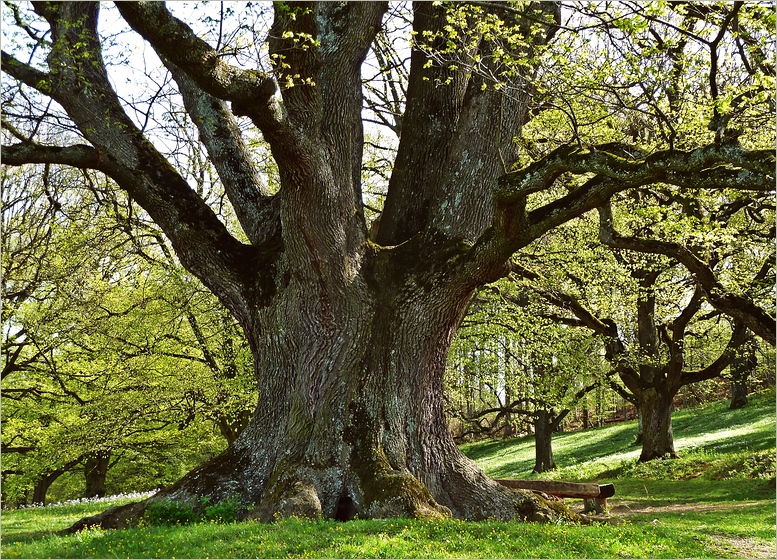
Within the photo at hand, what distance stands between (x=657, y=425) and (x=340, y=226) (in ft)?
50.5

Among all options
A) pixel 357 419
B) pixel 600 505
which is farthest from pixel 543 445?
pixel 357 419

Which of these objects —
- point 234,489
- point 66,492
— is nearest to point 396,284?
point 234,489

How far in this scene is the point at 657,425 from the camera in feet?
65.7

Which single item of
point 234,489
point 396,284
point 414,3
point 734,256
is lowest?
point 234,489

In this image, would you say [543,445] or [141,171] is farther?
[543,445]

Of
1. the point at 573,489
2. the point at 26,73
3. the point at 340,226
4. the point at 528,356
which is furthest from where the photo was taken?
the point at 528,356

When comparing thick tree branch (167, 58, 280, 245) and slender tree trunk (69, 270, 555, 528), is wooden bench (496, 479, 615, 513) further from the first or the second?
thick tree branch (167, 58, 280, 245)

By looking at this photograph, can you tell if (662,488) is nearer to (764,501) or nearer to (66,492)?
(764,501)

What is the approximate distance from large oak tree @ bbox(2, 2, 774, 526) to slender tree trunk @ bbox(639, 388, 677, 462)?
509 inches

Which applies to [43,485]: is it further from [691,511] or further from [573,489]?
[691,511]

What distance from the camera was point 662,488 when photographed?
16.0 m

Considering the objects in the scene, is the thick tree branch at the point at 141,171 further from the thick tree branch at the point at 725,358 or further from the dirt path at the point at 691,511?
the thick tree branch at the point at 725,358

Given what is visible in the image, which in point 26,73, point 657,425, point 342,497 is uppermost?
point 26,73

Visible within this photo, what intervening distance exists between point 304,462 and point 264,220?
412 cm
